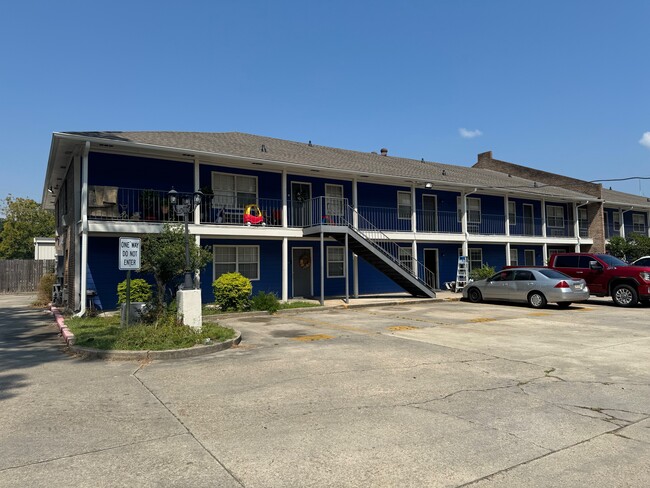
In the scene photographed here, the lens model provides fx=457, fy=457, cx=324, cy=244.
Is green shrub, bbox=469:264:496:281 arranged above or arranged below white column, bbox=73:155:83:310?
below

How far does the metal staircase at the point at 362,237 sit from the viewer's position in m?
17.5

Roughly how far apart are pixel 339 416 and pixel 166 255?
8.40 m

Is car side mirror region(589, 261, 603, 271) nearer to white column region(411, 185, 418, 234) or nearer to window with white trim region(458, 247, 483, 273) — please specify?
white column region(411, 185, 418, 234)

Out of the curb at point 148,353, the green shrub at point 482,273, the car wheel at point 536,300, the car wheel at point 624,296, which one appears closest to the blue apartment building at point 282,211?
the green shrub at point 482,273

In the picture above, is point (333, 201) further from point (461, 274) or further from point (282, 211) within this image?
point (461, 274)

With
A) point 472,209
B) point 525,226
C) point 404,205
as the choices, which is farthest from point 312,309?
point 525,226

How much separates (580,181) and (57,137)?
95.9ft

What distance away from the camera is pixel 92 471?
3.56m

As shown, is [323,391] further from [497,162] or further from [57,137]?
[497,162]

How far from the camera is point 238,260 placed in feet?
59.0

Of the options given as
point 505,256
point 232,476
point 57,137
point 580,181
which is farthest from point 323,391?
point 580,181

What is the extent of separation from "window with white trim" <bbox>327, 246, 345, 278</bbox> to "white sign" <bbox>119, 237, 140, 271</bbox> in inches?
449

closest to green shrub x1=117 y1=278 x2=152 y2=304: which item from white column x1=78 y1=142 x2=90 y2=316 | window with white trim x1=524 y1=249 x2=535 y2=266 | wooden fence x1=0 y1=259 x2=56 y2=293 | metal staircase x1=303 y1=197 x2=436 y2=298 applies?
white column x1=78 y1=142 x2=90 y2=316

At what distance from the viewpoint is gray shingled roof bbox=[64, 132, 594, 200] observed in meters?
15.8
